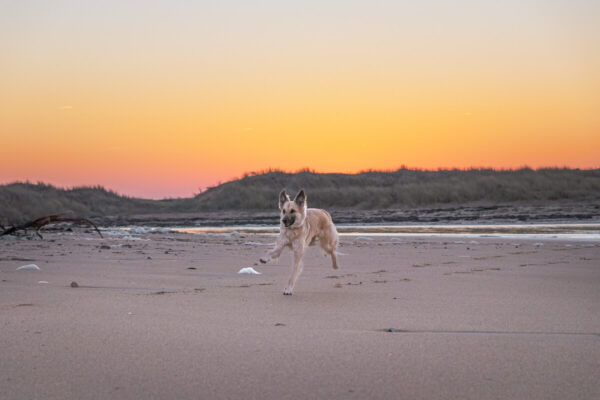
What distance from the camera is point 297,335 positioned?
3330mm

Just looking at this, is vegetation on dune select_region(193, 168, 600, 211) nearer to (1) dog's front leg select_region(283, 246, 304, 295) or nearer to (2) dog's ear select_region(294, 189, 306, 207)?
(2) dog's ear select_region(294, 189, 306, 207)

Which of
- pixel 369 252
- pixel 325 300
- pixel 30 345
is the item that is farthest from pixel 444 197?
pixel 30 345

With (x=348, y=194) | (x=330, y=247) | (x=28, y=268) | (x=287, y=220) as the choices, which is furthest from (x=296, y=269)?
(x=348, y=194)

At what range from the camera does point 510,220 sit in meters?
23.6

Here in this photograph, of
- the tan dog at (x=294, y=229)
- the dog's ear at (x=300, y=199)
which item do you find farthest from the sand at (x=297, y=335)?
the dog's ear at (x=300, y=199)

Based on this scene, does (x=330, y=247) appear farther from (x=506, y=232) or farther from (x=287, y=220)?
(x=506, y=232)

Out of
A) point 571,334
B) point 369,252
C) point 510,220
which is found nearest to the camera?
point 571,334

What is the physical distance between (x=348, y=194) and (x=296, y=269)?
36091 millimetres

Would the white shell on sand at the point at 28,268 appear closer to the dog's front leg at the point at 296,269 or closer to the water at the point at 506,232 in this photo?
the dog's front leg at the point at 296,269

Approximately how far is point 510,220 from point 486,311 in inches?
811

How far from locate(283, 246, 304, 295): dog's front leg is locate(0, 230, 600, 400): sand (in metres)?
0.18

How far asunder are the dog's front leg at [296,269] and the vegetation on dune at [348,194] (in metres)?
24.0

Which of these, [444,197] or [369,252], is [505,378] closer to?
[369,252]

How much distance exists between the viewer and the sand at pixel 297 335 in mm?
2367
